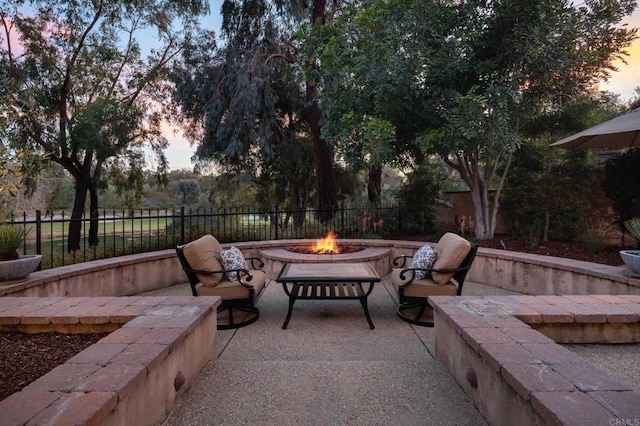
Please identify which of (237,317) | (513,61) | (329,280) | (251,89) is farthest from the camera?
(251,89)

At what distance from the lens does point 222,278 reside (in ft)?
13.7

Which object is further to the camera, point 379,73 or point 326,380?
point 379,73

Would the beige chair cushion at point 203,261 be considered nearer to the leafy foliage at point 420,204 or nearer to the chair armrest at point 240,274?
the chair armrest at point 240,274

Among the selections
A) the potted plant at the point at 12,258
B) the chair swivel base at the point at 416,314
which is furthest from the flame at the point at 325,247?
the potted plant at the point at 12,258

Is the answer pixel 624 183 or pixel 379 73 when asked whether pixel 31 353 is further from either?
pixel 624 183

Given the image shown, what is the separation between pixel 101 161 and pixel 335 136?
9.60 meters

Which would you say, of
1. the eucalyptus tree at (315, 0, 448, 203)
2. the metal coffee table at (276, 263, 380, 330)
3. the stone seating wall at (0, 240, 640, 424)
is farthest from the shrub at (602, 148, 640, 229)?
the metal coffee table at (276, 263, 380, 330)

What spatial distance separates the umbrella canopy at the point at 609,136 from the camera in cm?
521

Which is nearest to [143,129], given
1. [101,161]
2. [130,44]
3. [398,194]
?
[101,161]

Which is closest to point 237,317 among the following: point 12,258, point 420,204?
point 12,258

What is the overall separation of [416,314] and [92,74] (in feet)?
46.0

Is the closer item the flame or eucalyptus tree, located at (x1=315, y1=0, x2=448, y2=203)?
eucalyptus tree, located at (x1=315, y1=0, x2=448, y2=203)

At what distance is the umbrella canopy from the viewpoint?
521cm

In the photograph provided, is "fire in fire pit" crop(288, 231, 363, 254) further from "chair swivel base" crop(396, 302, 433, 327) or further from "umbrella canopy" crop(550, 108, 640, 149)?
"umbrella canopy" crop(550, 108, 640, 149)
